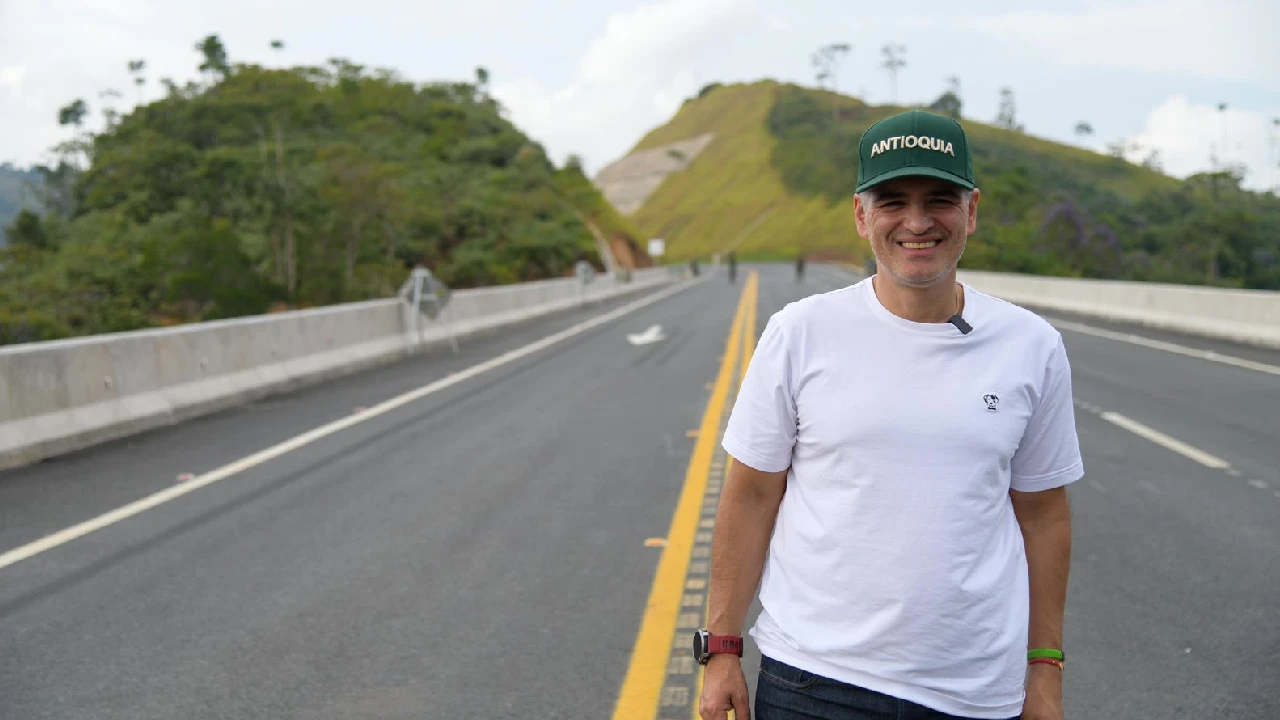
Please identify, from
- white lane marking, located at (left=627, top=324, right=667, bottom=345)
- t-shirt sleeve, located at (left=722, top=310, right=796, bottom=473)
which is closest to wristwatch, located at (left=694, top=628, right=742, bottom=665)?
t-shirt sleeve, located at (left=722, top=310, right=796, bottom=473)

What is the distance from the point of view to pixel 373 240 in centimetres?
6694

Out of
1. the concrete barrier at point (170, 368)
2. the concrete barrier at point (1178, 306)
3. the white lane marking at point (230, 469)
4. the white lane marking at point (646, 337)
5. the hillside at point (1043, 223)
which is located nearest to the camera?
the white lane marking at point (230, 469)

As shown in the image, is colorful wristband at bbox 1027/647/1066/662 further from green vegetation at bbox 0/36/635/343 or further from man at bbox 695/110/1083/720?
green vegetation at bbox 0/36/635/343

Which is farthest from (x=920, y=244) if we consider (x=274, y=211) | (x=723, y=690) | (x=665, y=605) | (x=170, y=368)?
(x=274, y=211)

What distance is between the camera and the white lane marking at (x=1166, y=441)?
31.8ft

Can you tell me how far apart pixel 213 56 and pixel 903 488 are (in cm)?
12077

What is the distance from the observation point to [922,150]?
2385 mm

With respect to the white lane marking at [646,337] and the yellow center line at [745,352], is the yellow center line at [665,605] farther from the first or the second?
the white lane marking at [646,337]

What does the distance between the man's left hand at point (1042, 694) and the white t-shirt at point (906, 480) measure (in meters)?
0.05

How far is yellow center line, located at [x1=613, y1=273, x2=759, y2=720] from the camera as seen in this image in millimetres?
4715

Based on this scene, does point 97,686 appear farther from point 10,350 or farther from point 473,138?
point 473,138

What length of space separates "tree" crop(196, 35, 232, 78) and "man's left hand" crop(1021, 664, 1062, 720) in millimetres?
118658

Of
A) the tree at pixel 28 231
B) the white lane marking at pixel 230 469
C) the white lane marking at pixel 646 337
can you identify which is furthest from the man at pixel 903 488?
the tree at pixel 28 231

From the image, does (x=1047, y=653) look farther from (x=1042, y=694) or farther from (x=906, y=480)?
(x=906, y=480)
